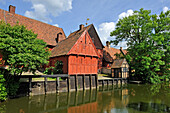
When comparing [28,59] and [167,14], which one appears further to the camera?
[167,14]

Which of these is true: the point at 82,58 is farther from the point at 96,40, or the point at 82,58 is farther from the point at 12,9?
the point at 12,9

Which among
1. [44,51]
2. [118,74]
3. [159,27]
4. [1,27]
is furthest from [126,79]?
[1,27]

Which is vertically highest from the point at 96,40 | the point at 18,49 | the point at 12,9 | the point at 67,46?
the point at 12,9

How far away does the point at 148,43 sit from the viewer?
74.8ft

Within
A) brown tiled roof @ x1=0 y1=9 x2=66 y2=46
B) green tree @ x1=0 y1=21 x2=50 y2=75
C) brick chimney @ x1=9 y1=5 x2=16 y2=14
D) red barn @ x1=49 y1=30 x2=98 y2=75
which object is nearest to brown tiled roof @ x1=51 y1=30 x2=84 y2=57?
red barn @ x1=49 y1=30 x2=98 y2=75

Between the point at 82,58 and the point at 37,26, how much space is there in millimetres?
13294

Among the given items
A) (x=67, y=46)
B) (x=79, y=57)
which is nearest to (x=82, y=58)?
(x=79, y=57)

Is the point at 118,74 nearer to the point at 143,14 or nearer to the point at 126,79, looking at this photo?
the point at 126,79

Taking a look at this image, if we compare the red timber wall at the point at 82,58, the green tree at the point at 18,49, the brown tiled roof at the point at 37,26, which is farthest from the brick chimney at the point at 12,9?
the red timber wall at the point at 82,58

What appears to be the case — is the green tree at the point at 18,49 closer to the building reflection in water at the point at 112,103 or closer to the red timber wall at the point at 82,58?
the red timber wall at the point at 82,58

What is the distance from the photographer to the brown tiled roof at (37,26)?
2088 centimetres

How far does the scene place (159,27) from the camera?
23562 mm

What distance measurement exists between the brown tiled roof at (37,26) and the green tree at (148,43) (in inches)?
575

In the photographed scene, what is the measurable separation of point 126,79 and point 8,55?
2173 cm
